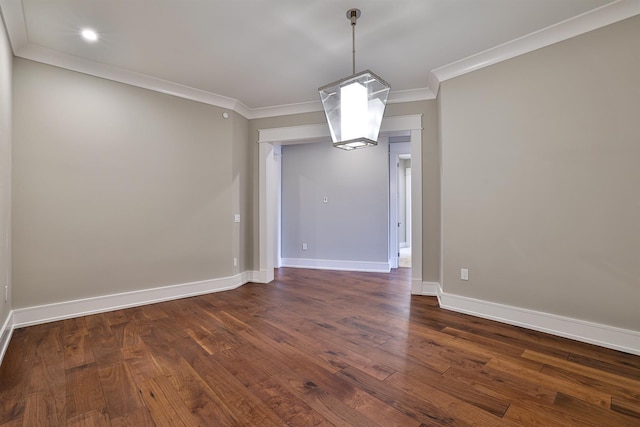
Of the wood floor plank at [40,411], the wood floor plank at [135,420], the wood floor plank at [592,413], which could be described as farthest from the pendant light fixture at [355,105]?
the wood floor plank at [40,411]

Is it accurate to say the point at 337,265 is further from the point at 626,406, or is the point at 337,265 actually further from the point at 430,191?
the point at 626,406

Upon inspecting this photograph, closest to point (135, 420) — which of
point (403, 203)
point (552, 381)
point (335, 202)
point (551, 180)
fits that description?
point (552, 381)

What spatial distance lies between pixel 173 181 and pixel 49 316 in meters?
1.88

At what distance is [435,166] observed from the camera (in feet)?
12.3

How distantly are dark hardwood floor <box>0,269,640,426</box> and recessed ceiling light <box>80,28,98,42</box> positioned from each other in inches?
108

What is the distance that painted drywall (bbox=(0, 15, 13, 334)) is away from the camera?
226 cm

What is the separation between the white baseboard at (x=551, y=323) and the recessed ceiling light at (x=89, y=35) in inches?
175

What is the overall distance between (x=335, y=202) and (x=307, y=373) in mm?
4099

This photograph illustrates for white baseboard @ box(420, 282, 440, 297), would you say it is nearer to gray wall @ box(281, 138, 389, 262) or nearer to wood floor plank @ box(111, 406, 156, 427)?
gray wall @ box(281, 138, 389, 262)

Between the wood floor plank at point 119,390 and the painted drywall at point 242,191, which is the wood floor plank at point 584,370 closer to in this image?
the wood floor plank at point 119,390

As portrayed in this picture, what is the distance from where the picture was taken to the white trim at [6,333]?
2225 millimetres

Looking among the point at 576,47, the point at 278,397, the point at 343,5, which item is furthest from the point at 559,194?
the point at 278,397

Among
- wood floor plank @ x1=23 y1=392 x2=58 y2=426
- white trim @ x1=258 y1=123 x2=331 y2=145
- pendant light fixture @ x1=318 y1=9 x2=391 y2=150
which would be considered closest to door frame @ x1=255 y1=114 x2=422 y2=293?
white trim @ x1=258 y1=123 x2=331 y2=145

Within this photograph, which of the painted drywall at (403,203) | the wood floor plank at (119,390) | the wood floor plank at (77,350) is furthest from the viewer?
the painted drywall at (403,203)
